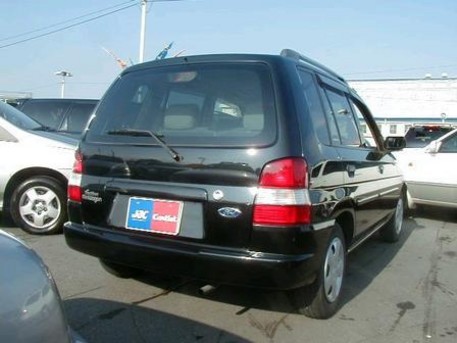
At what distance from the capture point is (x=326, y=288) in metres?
3.59

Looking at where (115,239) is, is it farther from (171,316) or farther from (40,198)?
(40,198)

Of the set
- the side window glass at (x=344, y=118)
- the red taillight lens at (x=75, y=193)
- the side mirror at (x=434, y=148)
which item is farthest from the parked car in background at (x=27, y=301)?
the side mirror at (x=434, y=148)

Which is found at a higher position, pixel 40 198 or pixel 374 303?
pixel 40 198

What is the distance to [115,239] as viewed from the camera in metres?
3.46

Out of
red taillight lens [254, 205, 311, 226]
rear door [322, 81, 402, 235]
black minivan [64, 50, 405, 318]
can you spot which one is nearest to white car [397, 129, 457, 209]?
rear door [322, 81, 402, 235]

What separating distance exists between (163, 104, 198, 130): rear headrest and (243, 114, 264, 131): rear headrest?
38 centimetres

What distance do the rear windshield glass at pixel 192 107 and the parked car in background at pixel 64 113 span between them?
553cm

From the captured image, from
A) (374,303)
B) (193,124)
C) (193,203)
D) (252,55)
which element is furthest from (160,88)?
(374,303)

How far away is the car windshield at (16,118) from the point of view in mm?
6191

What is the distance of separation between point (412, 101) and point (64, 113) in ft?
170

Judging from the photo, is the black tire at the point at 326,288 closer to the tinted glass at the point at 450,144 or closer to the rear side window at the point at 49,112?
the tinted glass at the point at 450,144

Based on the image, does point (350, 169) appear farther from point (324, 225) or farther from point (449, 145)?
point (449, 145)

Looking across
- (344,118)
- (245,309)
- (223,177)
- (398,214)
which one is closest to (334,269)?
(245,309)

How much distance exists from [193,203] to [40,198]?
3250mm
